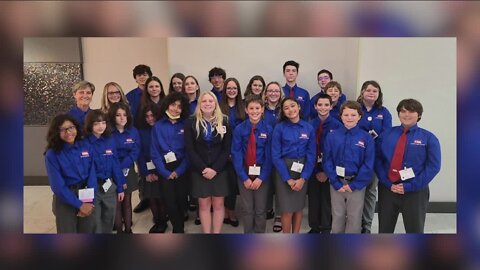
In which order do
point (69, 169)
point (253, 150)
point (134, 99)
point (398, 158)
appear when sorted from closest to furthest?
point (69, 169), point (398, 158), point (253, 150), point (134, 99)

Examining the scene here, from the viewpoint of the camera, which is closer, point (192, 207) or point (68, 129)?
point (68, 129)

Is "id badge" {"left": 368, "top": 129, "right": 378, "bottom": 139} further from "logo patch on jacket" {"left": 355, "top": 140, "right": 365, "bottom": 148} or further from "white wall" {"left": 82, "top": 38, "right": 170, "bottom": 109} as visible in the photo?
"white wall" {"left": 82, "top": 38, "right": 170, "bottom": 109}

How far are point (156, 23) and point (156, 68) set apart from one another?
1.83 feet

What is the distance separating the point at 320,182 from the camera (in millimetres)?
2969

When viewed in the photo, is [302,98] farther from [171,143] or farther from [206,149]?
[171,143]

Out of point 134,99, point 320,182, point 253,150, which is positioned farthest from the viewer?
point 134,99

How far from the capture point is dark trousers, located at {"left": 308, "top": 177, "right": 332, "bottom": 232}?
9.76ft

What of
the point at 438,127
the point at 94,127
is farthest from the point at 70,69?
the point at 438,127

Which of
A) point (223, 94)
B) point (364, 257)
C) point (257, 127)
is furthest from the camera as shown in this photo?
point (223, 94)

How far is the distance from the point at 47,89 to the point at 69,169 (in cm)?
58

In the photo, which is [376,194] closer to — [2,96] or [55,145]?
[55,145]

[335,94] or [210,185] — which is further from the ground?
[335,94]

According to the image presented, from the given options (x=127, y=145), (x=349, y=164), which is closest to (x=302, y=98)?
(x=349, y=164)

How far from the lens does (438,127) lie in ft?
9.10
